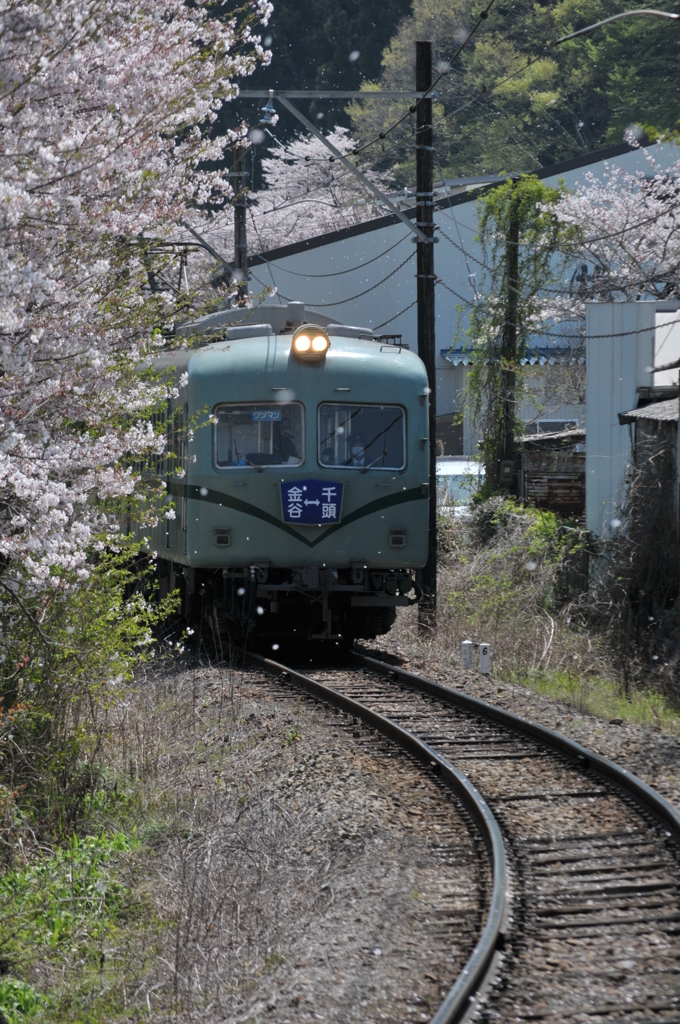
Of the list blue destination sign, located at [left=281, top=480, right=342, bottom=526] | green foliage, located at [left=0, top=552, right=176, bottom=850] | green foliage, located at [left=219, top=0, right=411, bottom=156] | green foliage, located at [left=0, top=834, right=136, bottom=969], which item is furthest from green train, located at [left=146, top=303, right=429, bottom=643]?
green foliage, located at [left=219, top=0, right=411, bottom=156]

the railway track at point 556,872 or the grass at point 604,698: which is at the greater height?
the railway track at point 556,872

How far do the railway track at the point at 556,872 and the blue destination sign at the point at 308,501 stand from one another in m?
2.61

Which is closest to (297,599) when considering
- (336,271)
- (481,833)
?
(481,833)

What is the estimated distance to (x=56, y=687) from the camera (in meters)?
8.02

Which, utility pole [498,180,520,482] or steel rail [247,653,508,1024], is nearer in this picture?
steel rail [247,653,508,1024]

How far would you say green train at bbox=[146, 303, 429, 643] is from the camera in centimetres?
1291

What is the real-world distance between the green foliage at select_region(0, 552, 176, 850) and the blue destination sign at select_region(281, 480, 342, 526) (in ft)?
14.8

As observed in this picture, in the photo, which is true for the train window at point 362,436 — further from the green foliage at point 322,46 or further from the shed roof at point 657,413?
the green foliage at point 322,46

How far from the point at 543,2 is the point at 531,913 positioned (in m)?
54.2

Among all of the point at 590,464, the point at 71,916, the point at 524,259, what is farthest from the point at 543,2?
the point at 71,916

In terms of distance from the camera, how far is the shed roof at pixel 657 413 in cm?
1512

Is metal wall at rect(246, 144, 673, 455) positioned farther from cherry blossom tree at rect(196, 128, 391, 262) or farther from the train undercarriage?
the train undercarriage

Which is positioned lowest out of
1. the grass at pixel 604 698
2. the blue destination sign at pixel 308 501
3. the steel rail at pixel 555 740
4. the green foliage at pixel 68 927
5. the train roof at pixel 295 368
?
the green foliage at pixel 68 927

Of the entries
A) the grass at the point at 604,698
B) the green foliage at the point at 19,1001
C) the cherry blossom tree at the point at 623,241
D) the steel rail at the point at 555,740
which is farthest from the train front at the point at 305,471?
the cherry blossom tree at the point at 623,241
